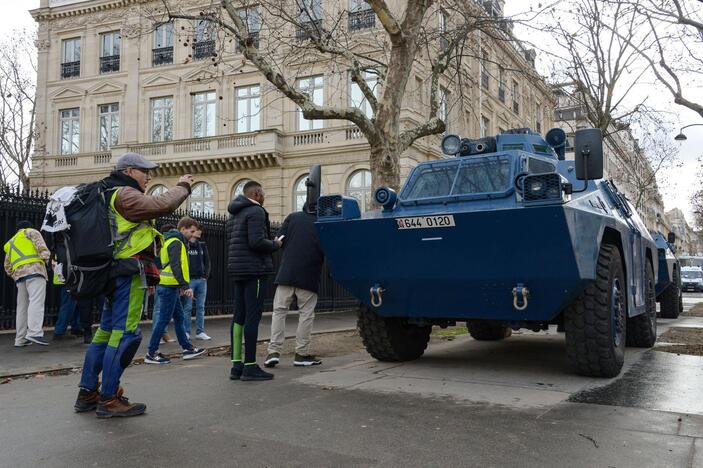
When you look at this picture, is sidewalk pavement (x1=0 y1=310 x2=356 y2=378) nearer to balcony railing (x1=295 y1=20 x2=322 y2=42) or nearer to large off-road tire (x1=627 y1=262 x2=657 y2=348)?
large off-road tire (x1=627 y1=262 x2=657 y2=348)

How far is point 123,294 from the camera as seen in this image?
15.0 ft

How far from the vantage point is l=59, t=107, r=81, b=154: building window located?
32750 mm

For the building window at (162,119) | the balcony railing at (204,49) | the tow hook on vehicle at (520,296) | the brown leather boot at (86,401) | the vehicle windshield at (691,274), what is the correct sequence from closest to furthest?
the brown leather boot at (86,401), the tow hook on vehicle at (520,296), the balcony railing at (204,49), the building window at (162,119), the vehicle windshield at (691,274)

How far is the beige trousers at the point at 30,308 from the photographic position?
868 centimetres

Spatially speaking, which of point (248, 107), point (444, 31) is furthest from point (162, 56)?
point (444, 31)

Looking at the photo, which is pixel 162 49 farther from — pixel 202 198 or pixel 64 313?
pixel 64 313

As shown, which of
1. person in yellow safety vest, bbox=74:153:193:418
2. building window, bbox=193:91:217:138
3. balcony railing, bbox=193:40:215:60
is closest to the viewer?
person in yellow safety vest, bbox=74:153:193:418

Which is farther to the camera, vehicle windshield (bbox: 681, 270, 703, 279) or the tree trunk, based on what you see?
vehicle windshield (bbox: 681, 270, 703, 279)

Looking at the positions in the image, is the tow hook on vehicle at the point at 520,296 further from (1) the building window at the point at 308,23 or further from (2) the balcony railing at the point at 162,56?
(2) the balcony railing at the point at 162,56

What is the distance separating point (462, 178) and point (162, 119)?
27.4 metres

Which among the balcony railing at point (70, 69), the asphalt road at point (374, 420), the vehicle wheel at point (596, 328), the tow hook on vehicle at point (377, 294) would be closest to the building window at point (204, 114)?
the balcony railing at point (70, 69)

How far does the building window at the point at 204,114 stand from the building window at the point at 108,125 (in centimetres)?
454

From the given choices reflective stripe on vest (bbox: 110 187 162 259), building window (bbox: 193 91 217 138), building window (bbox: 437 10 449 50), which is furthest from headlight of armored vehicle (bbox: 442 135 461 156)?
building window (bbox: 193 91 217 138)

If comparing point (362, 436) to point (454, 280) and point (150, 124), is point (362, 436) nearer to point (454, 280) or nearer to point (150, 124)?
point (454, 280)
